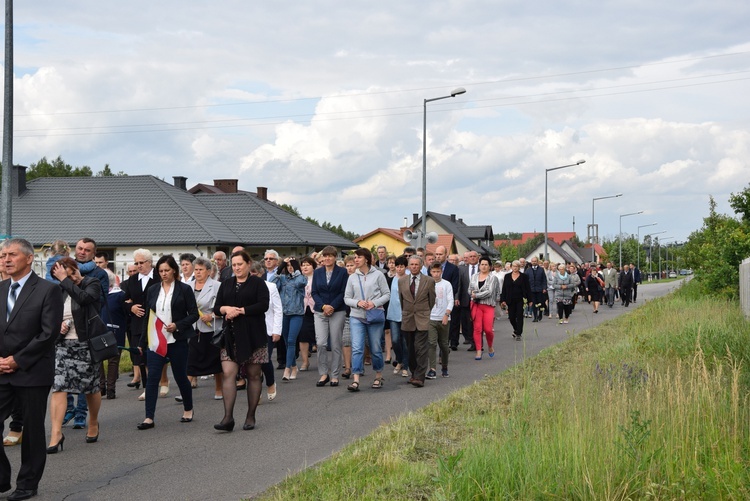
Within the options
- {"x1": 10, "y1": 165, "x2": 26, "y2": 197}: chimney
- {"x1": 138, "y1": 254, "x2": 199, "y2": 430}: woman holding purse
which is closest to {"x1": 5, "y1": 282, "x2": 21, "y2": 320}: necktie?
{"x1": 138, "y1": 254, "x2": 199, "y2": 430}: woman holding purse

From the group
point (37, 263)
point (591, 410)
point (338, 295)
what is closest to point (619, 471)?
point (591, 410)

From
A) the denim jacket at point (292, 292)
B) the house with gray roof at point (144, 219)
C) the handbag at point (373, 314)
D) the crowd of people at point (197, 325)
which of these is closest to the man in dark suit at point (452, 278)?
the crowd of people at point (197, 325)

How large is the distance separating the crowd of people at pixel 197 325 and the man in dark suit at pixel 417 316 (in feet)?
0.05

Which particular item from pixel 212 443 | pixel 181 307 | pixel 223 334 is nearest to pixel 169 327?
pixel 181 307

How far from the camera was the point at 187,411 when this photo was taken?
1040 centimetres

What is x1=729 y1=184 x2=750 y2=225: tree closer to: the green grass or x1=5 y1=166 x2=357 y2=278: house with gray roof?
the green grass

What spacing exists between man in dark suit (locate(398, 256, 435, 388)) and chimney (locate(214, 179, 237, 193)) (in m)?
79.1

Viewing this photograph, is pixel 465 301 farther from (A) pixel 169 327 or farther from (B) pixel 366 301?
(A) pixel 169 327

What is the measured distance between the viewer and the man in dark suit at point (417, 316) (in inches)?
510

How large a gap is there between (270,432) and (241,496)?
2741mm

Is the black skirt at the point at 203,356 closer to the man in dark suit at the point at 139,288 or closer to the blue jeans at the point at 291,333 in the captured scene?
the man in dark suit at the point at 139,288

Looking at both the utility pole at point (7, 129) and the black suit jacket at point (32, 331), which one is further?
the utility pole at point (7, 129)

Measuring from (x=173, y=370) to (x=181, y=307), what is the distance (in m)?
0.71

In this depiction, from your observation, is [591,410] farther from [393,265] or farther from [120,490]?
[393,265]
